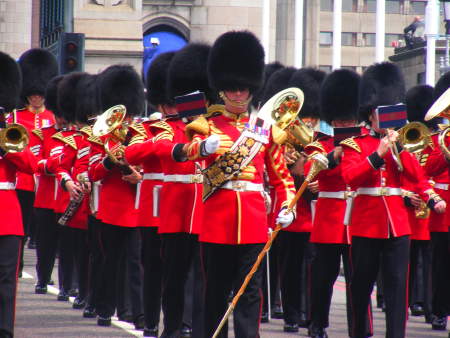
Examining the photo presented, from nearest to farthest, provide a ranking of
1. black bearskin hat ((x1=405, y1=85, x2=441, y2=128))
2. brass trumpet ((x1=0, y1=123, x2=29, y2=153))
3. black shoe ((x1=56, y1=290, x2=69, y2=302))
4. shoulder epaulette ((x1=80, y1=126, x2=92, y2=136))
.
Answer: brass trumpet ((x1=0, y1=123, x2=29, y2=153)) < shoulder epaulette ((x1=80, y1=126, x2=92, y2=136)) < black shoe ((x1=56, y1=290, x2=69, y2=302)) < black bearskin hat ((x1=405, y1=85, x2=441, y2=128))

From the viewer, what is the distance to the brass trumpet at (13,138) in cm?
815

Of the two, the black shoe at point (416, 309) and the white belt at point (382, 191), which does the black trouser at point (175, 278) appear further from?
the black shoe at point (416, 309)

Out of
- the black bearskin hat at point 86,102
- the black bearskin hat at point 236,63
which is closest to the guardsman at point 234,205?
the black bearskin hat at point 236,63

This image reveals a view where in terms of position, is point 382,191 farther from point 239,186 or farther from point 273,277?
point 273,277

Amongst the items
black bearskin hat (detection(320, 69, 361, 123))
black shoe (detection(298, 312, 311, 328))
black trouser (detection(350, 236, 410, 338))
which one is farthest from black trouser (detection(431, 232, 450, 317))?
black trouser (detection(350, 236, 410, 338))

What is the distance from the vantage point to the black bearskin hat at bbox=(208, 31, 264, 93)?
25.7 ft

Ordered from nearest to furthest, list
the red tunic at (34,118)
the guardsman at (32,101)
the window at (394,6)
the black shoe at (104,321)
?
the black shoe at (104,321), the guardsman at (32,101), the red tunic at (34,118), the window at (394,6)

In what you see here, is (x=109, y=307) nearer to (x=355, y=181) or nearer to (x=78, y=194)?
(x=78, y=194)

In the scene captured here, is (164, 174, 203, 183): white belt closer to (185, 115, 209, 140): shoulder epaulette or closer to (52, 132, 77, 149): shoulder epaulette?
(185, 115, 209, 140): shoulder epaulette

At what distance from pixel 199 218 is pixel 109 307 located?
5.02ft

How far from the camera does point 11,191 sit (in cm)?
840

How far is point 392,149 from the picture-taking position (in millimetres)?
8359

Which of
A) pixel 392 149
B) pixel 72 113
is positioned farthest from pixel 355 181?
pixel 72 113

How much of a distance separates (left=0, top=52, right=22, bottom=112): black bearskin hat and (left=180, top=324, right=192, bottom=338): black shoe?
72.1 inches
